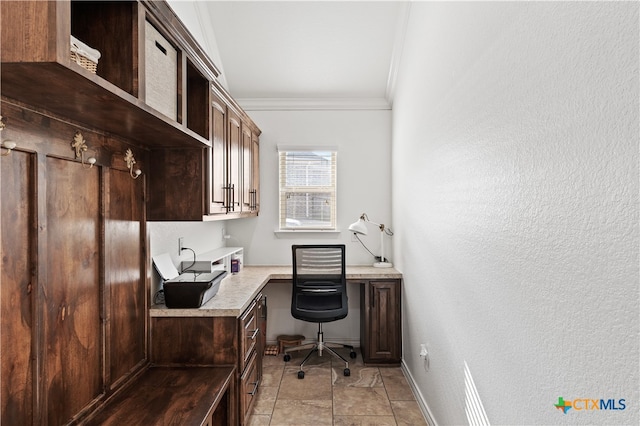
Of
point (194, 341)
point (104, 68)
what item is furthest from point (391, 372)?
point (104, 68)

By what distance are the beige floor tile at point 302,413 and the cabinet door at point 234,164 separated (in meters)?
1.56

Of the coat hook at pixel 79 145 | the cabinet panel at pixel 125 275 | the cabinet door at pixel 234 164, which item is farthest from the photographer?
the cabinet door at pixel 234 164

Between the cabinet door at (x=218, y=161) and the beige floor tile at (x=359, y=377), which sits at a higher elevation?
the cabinet door at (x=218, y=161)

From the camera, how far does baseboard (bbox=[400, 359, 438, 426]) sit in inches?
92.5

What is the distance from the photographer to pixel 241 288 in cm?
267

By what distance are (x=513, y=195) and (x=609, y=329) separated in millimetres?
547

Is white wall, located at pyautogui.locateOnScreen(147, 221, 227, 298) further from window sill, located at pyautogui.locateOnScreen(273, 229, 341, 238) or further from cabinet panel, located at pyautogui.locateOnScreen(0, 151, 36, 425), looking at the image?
cabinet panel, located at pyautogui.locateOnScreen(0, 151, 36, 425)

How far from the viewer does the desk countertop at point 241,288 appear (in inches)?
82.0

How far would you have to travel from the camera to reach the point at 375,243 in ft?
12.9

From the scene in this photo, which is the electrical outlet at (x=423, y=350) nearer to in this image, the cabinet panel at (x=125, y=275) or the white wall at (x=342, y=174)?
the white wall at (x=342, y=174)

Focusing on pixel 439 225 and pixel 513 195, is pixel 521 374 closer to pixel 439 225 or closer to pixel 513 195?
pixel 513 195

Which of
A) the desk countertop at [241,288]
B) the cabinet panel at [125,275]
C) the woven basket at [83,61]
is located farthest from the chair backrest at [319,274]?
the woven basket at [83,61]

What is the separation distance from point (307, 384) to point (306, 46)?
3.12 metres

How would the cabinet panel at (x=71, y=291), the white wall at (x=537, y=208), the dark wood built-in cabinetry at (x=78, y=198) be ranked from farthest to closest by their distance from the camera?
the cabinet panel at (x=71, y=291)
the dark wood built-in cabinetry at (x=78, y=198)
the white wall at (x=537, y=208)
